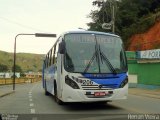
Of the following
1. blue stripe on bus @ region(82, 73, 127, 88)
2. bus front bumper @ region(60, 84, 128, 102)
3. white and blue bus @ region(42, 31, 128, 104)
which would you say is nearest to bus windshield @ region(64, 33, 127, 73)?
white and blue bus @ region(42, 31, 128, 104)

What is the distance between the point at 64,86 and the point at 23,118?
2.78 meters

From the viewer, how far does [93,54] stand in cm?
1741

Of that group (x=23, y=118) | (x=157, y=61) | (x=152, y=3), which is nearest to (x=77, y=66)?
(x=23, y=118)

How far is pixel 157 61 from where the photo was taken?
134 feet

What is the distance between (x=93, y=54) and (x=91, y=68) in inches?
27.4

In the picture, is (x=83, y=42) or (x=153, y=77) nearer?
(x=83, y=42)

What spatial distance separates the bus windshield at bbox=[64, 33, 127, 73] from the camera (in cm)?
1708

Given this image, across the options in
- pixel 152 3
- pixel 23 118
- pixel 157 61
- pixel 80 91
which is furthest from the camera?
pixel 152 3

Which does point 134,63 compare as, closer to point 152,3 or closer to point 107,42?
point 152,3

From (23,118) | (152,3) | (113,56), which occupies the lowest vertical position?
(23,118)

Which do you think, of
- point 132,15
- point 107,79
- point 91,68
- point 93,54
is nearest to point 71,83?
point 91,68

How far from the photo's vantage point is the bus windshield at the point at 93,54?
56.0 ft

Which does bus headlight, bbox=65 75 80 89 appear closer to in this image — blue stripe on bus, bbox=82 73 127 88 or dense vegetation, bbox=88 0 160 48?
blue stripe on bus, bbox=82 73 127 88

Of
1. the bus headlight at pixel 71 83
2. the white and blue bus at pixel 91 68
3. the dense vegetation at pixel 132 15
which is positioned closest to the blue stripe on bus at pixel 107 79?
the white and blue bus at pixel 91 68
